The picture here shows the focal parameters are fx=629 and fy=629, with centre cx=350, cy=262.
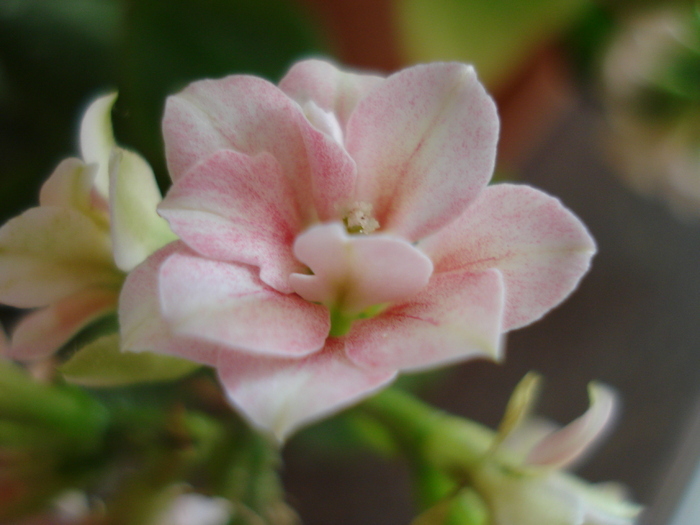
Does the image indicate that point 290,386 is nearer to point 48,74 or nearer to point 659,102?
point 48,74

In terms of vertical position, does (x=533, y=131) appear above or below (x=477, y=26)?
below

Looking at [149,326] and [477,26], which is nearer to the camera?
[149,326]

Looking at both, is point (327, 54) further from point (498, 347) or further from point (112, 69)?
point (498, 347)

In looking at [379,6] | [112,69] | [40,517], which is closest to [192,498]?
[40,517]

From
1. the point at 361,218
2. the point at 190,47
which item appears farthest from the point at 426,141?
the point at 190,47

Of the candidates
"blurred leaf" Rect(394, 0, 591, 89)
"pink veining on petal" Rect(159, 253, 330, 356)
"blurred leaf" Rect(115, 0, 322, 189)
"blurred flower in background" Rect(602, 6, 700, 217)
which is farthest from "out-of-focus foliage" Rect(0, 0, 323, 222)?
"blurred flower in background" Rect(602, 6, 700, 217)

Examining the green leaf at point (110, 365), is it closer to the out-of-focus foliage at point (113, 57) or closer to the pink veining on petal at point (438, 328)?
the pink veining on petal at point (438, 328)
